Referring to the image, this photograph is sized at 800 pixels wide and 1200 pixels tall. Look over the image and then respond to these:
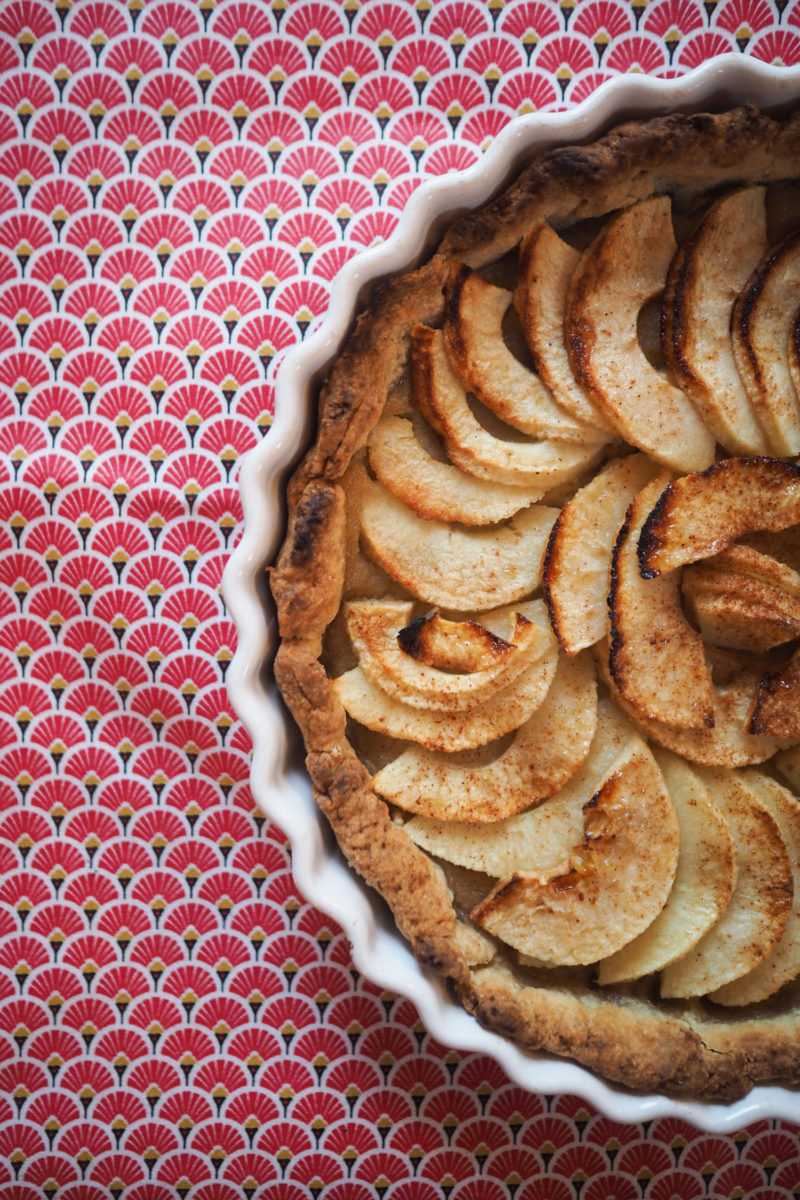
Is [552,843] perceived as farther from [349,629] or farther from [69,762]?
[69,762]

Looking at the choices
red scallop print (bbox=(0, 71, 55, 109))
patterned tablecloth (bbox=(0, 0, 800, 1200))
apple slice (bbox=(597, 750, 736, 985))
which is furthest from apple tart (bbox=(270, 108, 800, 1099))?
red scallop print (bbox=(0, 71, 55, 109))

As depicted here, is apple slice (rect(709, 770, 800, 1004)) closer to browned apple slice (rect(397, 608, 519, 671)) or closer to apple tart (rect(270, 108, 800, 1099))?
apple tart (rect(270, 108, 800, 1099))

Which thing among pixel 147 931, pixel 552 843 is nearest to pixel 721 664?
pixel 552 843

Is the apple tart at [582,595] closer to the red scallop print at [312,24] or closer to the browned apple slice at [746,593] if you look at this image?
the browned apple slice at [746,593]

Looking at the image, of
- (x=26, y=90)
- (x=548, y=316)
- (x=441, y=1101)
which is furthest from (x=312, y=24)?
(x=441, y=1101)

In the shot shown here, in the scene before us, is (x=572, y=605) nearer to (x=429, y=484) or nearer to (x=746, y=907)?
(x=429, y=484)
